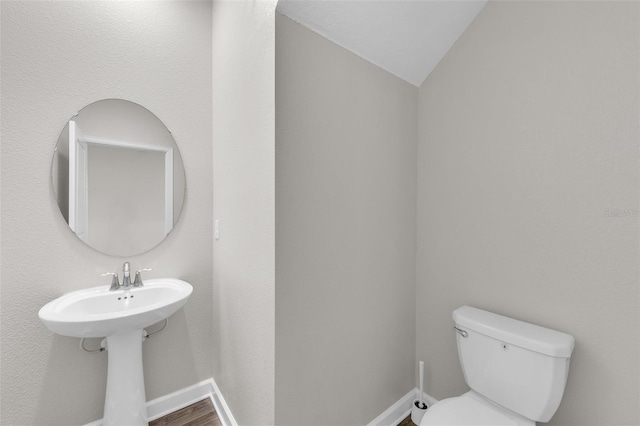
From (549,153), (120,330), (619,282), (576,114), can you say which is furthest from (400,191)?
(120,330)

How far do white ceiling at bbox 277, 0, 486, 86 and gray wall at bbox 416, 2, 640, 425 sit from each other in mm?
95

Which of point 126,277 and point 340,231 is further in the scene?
point 126,277

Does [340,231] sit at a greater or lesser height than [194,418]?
greater

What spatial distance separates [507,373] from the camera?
1.10m

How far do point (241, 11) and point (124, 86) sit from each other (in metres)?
0.74

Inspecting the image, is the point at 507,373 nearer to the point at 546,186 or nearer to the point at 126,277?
the point at 546,186

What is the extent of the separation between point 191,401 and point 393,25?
235 centimetres

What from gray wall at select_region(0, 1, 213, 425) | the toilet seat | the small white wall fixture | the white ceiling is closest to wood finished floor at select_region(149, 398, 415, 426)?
gray wall at select_region(0, 1, 213, 425)

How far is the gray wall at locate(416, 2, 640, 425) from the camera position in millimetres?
988

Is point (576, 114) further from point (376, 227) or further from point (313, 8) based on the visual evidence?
point (313, 8)

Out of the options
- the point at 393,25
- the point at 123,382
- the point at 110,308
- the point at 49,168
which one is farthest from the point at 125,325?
the point at 393,25

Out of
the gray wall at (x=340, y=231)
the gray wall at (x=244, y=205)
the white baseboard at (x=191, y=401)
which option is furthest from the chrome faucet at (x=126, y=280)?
the gray wall at (x=340, y=231)

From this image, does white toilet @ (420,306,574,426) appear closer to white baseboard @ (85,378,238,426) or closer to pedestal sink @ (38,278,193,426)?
→ white baseboard @ (85,378,238,426)

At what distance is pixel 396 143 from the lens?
1495mm
